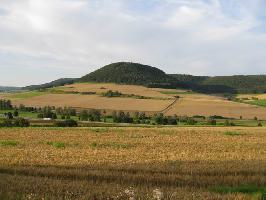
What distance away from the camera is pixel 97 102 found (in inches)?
4766

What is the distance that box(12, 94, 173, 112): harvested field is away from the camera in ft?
373

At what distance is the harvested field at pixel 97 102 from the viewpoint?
373 feet

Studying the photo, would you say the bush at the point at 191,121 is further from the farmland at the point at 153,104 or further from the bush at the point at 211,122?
the farmland at the point at 153,104

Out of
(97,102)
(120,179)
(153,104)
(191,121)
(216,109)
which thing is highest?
(120,179)

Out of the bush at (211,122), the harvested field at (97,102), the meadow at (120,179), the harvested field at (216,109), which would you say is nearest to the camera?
the meadow at (120,179)

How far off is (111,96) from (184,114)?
34.5m

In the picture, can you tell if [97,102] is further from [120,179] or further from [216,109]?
[120,179]

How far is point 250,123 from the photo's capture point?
314 feet

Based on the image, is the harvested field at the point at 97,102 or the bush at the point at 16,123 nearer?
the bush at the point at 16,123

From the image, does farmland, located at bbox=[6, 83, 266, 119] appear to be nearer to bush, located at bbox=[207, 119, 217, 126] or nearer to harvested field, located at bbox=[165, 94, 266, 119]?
harvested field, located at bbox=[165, 94, 266, 119]

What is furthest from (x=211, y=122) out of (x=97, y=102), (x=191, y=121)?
(x=97, y=102)

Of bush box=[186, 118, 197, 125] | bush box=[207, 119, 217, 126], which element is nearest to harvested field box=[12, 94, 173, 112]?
bush box=[186, 118, 197, 125]

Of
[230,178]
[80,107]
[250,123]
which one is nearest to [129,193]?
[230,178]

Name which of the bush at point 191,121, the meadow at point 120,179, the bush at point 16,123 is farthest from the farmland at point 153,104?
the meadow at point 120,179
